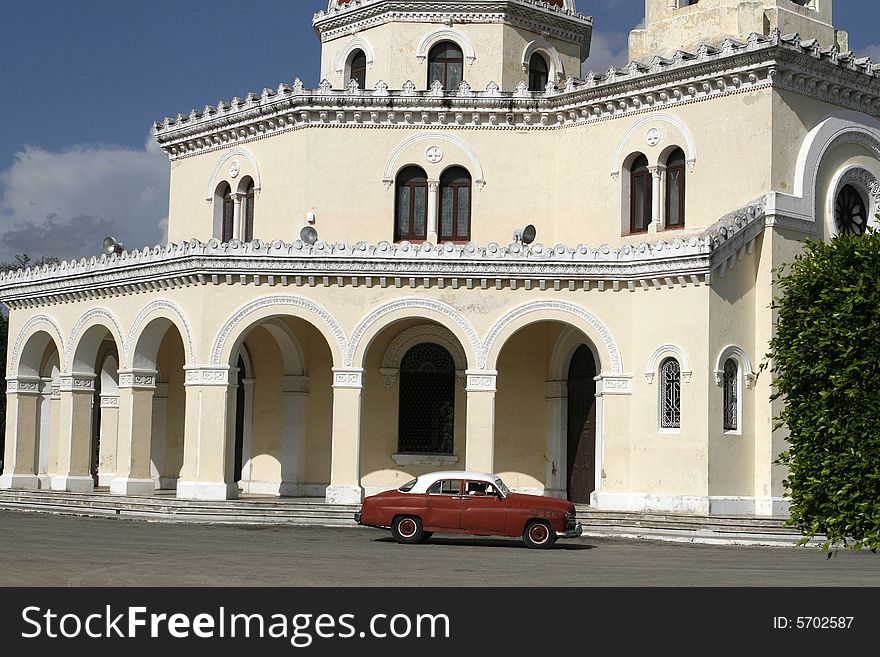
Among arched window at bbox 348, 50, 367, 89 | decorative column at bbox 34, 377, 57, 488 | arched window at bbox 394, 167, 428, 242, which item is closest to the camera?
arched window at bbox 394, 167, 428, 242

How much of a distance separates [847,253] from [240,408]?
59.6 feet

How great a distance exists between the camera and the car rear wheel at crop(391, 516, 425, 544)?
2247 centimetres

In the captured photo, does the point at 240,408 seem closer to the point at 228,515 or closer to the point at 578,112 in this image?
the point at 228,515

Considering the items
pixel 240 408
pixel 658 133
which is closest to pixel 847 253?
pixel 658 133

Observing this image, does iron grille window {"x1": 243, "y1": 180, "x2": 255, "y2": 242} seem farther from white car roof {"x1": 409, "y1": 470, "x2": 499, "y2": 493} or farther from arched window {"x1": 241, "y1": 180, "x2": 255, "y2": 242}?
white car roof {"x1": 409, "y1": 470, "x2": 499, "y2": 493}

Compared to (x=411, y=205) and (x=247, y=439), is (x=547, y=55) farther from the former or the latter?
(x=247, y=439)

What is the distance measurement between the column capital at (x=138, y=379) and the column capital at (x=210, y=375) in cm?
224

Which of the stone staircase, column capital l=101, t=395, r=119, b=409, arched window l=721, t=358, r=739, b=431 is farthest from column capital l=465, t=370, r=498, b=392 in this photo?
column capital l=101, t=395, r=119, b=409

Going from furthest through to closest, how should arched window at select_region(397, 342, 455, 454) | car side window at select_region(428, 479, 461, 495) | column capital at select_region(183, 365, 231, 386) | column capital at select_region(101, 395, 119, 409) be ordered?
1. column capital at select_region(101, 395, 119, 409)
2. arched window at select_region(397, 342, 455, 454)
3. column capital at select_region(183, 365, 231, 386)
4. car side window at select_region(428, 479, 461, 495)

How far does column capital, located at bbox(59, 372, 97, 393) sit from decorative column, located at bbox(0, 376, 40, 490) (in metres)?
2.03

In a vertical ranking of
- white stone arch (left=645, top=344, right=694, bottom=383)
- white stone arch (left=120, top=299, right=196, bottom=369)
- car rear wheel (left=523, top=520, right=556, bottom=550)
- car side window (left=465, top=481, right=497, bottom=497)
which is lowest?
car rear wheel (left=523, top=520, right=556, bottom=550)

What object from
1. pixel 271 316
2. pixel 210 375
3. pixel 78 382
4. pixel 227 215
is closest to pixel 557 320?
pixel 271 316

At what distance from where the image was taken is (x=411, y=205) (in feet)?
103

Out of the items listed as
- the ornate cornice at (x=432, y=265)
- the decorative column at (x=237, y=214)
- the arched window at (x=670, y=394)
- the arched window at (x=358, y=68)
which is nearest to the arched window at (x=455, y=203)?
the arched window at (x=358, y=68)
